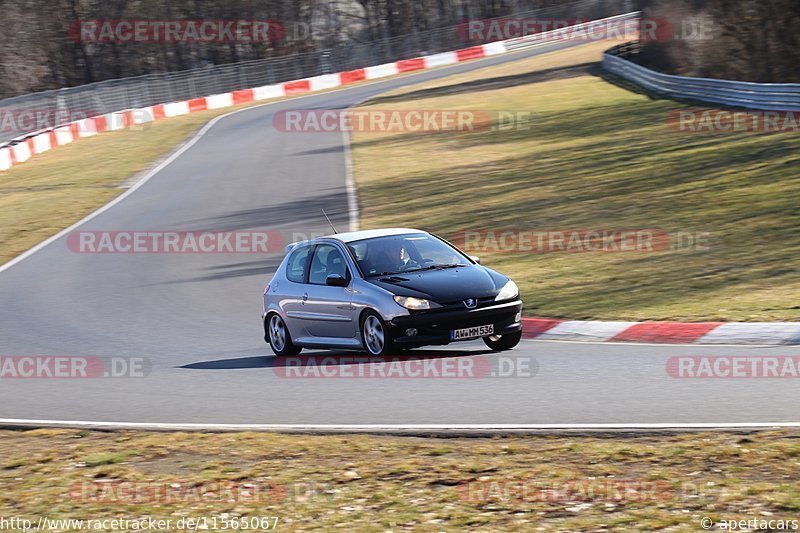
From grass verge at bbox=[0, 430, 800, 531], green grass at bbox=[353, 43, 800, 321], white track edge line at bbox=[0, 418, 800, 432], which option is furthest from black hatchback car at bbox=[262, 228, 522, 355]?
grass verge at bbox=[0, 430, 800, 531]

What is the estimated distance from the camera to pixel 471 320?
1203 cm

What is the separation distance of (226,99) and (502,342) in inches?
1856

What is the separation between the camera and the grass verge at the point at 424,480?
638cm

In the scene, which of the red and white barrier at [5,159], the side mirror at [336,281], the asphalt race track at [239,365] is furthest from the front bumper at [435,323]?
the red and white barrier at [5,159]

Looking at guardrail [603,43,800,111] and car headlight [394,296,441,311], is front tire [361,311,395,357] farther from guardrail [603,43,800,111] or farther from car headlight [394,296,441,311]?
guardrail [603,43,800,111]

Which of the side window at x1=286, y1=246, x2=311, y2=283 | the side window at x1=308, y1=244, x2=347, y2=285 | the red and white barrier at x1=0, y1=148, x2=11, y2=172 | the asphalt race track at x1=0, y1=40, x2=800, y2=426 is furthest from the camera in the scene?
the red and white barrier at x1=0, y1=148, x2=11, y2=172

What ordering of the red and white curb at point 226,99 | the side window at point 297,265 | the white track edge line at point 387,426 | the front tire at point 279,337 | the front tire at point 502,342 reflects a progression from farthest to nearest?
the red and white curb at point 226,99 → the side window at point 297,265 → the front tire at point 279,337 → the front tire at point 502,342 → the white track edge line at point 387,426

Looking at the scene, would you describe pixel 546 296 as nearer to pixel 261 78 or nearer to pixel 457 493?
pixel 457 493

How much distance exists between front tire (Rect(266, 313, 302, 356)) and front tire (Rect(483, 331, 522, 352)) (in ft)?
7.90

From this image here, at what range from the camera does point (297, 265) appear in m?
14.0

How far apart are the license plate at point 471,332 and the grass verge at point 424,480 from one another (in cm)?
367

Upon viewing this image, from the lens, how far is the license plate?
39.3 feet

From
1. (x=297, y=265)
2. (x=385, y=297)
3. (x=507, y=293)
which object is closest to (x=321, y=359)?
(x=297, y=265)

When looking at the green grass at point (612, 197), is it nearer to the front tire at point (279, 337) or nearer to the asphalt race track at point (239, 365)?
the asphalt race track at point (239, 365)
